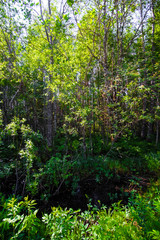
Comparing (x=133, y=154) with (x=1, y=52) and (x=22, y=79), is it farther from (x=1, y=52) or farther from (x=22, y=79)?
(x=1, y=52)

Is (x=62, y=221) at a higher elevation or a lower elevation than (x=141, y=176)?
higher

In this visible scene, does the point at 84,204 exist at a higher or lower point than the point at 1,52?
lower

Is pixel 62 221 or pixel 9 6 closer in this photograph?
pixel 62 221

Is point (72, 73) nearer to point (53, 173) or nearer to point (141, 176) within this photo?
point (53, 173)

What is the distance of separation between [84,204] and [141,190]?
57.2 inches

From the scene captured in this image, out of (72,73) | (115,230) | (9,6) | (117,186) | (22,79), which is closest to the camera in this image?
(115,230)

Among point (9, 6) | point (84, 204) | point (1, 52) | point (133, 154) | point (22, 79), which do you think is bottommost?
point (84, 204)

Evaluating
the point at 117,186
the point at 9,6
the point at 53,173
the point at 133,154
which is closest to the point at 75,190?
the point at 53,173

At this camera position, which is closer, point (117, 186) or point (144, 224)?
point (144, 224)

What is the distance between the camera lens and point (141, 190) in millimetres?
3076

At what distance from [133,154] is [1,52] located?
22.9 ft

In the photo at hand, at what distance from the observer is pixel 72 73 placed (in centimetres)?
406

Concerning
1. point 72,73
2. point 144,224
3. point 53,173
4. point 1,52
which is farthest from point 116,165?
point 1,52

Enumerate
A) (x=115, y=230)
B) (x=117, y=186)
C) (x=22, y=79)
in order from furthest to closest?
(x=22, y=79)
(x=117, y=186)
(x=115, y=230)
